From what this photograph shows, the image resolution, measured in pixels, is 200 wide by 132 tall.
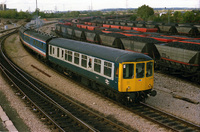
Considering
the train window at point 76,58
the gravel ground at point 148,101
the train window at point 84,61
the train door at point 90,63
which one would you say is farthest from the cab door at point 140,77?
the train window at point 76,58

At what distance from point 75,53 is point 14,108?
5.67 m

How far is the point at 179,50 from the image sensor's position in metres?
19.3

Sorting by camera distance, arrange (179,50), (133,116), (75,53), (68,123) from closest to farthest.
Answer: (68,123) → (133,116) → (75,53) → (179,50)

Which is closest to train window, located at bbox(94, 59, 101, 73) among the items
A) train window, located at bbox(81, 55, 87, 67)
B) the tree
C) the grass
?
train window, located at bbox(81, 55, 87, 67)

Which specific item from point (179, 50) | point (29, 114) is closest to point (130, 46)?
point (179, 50)

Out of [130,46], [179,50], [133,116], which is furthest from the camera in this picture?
[130,46]

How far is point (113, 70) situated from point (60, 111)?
11.7 feet

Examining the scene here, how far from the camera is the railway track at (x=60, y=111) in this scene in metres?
10.8

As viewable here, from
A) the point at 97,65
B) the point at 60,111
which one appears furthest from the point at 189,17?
the point at 60,111

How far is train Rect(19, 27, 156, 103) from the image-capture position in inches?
489

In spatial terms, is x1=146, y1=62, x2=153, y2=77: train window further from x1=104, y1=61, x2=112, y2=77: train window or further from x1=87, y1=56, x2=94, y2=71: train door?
x1=87, y1=56, x2=94, y2=71: train door

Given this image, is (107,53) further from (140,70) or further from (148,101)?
(148,101)

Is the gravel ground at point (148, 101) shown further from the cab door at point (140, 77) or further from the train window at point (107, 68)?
the train window at point (107, 68)

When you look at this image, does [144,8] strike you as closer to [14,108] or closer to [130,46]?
[130,46]
